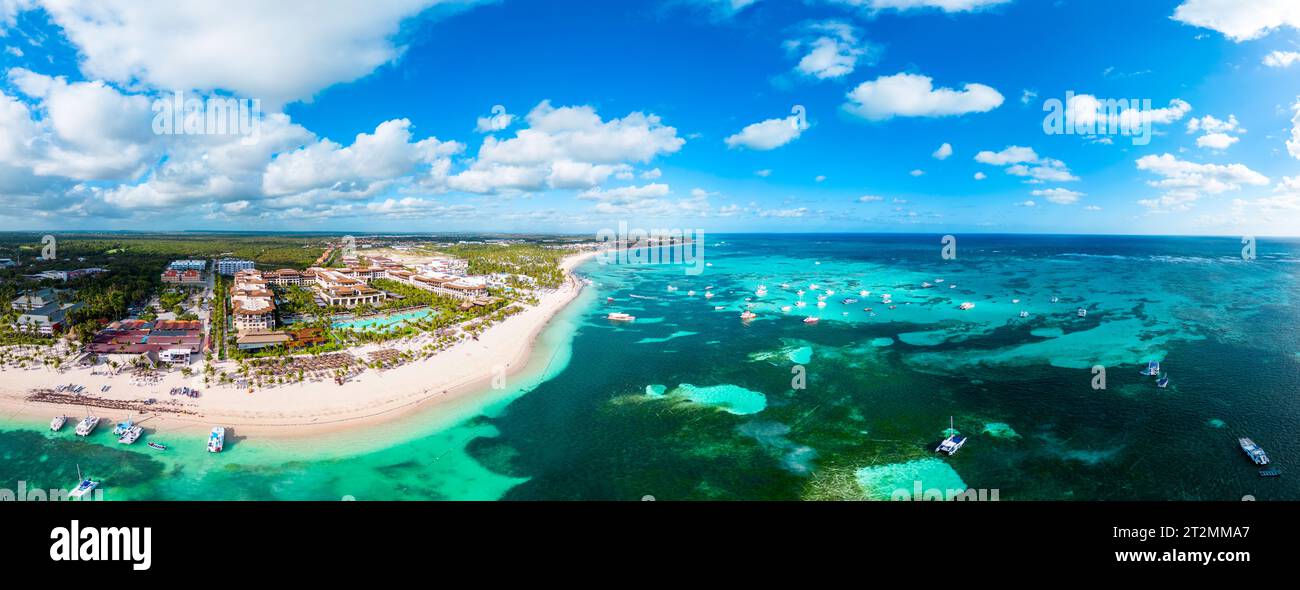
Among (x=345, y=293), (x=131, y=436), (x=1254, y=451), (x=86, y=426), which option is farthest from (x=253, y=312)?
(x=1254, y=451)

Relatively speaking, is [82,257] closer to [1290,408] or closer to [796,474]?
[796,474]

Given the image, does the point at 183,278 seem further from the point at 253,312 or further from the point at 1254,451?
A: the point at 1254,451

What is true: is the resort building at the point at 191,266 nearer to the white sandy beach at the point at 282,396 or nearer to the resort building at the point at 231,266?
the resort building at the point at 231,266

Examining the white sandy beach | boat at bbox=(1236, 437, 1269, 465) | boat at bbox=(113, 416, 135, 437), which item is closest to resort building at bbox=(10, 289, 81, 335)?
the white sandy beach

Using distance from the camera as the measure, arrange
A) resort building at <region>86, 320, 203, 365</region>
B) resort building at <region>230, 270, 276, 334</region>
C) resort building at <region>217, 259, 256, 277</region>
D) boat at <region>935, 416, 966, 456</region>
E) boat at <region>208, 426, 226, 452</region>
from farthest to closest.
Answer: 1. resort building at <region>217, 259, 256, 277</region>
2. resort building at <region>230, 270, 276, 334</region>
3. resort building at <region>86, 320, 203, 365</region>
4. boat at <region>935, 416, 966, 456</region>
5. boat at <region>208, 426, 226, 452</region>

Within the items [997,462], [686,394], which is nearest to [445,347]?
[686,394]

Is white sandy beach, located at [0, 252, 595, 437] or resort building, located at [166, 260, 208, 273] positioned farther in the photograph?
resort building, located at [166, 260, 208, 273]

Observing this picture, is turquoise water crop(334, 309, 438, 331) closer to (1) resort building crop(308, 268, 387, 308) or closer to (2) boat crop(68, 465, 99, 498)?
(1) resort building crop(308, 268, 387, 308)
